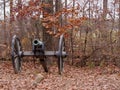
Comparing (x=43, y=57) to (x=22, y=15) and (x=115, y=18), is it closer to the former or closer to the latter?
(x=22, y=15)

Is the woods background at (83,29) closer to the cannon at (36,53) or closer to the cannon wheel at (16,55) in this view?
the cannon wheel at (16,55)

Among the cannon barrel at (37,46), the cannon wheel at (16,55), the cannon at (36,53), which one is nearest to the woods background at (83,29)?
the cannon wheel at (16,55)

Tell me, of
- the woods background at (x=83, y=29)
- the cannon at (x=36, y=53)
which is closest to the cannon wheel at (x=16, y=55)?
the cannon at (x=36, y=53)

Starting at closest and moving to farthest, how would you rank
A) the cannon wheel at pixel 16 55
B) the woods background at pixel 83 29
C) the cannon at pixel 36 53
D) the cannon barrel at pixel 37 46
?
the cannon barrel at pixel 37 46 → the cannon at pixel 36 53 → the cannon wheel at pixel 16 55 → the woods background at pixel 83 29

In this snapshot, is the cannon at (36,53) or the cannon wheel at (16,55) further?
the cannon wheel at (16,55)

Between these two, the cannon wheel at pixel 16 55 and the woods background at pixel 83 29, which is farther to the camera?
the woods background at pixel 83 29

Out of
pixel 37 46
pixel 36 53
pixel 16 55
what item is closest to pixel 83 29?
pixel 16 55

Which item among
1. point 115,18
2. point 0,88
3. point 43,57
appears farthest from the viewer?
point 115,18

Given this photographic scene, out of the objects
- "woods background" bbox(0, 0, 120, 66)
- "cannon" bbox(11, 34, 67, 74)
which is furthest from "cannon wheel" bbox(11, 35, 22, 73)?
"woods background" bbox(0, 0, 120, 66)

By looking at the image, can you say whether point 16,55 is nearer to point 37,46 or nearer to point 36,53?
point 36,53

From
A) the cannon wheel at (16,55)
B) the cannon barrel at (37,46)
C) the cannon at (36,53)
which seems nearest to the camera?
the cannon barrel at (37,46)

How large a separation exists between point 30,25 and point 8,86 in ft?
28.2

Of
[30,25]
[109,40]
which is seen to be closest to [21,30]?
[30,25]

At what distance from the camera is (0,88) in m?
9.35
